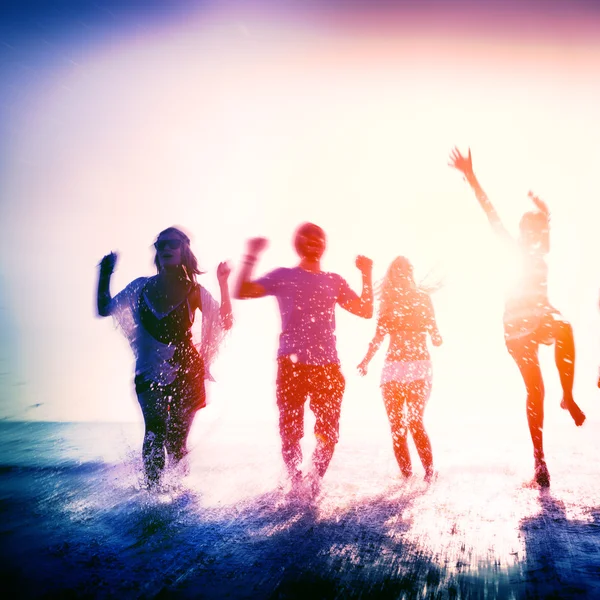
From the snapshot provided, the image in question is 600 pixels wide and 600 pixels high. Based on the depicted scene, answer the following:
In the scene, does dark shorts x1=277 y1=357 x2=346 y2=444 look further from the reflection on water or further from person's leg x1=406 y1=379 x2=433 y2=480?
person's leg x1=406 y1=379 x2=433 y2=480

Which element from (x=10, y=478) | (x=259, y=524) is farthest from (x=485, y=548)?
(x=10, y=478)

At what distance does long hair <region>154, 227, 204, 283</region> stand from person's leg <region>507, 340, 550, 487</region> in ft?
10.5

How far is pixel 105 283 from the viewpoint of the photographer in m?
3.77

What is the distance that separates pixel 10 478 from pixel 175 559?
9.29ft

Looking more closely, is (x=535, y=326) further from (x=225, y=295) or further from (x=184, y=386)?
(x=184, y=386)

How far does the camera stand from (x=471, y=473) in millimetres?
4191

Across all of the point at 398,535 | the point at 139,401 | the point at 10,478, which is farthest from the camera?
the point at 10,478

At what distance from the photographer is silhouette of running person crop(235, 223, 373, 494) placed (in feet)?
11.5

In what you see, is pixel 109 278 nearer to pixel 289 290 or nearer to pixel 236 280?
pixel 236 280

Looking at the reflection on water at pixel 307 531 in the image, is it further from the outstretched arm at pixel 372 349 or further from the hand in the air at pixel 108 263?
the hand in the air at pixel 108 263

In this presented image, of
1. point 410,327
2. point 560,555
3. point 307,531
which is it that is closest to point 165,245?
point 410,327

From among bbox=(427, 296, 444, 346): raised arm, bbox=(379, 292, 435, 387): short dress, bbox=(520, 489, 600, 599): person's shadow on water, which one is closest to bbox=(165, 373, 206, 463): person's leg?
bbox=(379, 292, 435, 387): short dress

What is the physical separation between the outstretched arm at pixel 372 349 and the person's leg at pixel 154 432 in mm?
2027

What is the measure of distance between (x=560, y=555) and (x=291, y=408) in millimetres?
2033
